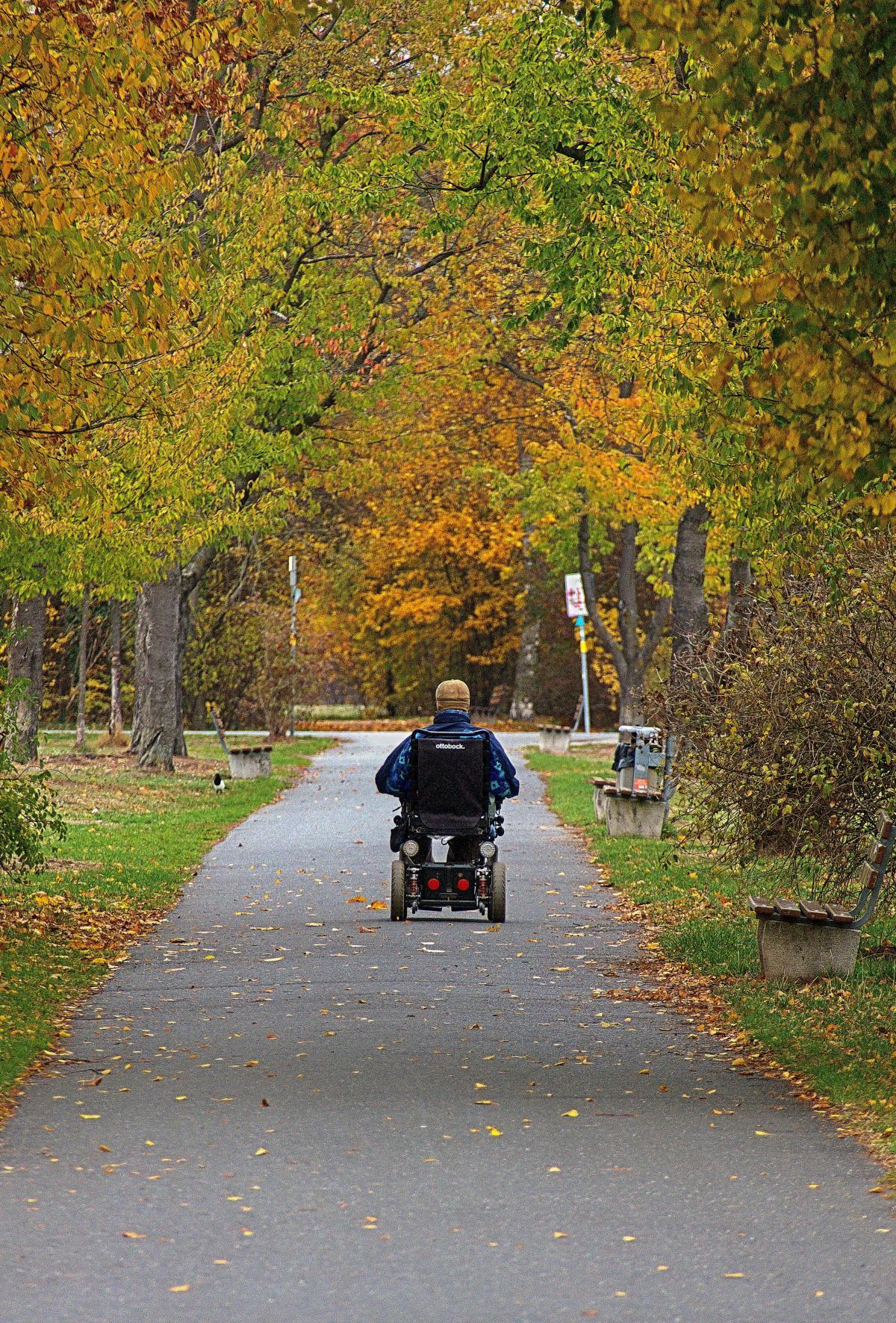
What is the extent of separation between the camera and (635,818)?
19.0m

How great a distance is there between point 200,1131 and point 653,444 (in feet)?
21.5

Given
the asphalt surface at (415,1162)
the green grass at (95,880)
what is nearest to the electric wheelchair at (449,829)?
the asphalt surface at (415,1162)

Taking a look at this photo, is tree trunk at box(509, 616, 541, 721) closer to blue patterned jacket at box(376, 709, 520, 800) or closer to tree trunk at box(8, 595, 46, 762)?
tree trunk at box(8, 595, 46, 762)

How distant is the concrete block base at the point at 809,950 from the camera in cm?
1004

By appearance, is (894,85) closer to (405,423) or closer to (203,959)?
(203,959)

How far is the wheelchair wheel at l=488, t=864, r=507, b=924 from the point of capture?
12438 mm

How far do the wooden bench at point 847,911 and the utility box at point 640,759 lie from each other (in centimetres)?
838

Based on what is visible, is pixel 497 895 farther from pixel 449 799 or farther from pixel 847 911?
pixel 847 911

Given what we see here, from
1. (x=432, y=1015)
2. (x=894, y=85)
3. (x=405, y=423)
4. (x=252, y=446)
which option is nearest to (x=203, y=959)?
(x=432, y=1015)

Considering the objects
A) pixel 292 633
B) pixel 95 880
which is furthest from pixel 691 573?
pixel 292 633

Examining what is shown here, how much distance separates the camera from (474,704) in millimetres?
60219

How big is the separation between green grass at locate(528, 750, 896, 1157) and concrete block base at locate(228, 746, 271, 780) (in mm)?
11825

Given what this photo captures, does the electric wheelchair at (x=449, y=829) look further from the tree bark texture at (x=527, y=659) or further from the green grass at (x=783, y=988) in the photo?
the tree bark texture at (x=527, y=659)

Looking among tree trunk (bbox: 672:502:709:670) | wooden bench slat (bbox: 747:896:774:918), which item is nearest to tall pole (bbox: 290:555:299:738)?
tree trunk (bbox: 672:502:709:670)
